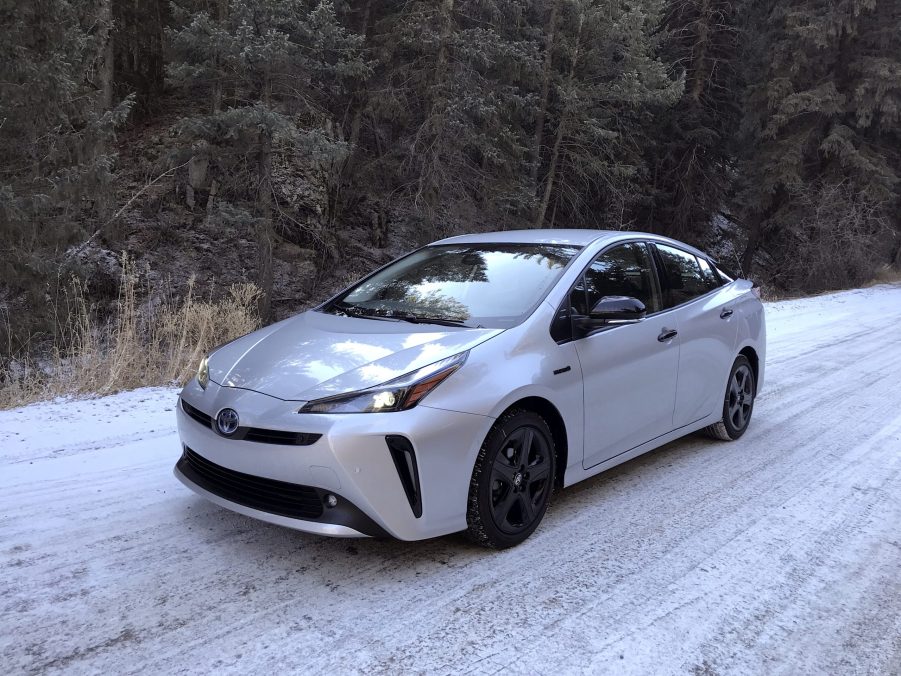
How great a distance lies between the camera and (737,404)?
541 centimetres

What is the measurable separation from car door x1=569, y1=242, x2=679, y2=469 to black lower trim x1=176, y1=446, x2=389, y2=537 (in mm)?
1470

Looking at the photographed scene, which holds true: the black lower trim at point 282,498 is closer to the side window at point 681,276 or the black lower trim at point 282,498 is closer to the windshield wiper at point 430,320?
the windshield wiper at point 430,320

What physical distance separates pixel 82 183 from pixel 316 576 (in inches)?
398

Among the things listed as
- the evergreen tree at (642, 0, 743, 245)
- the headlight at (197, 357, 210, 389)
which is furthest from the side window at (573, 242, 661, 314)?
the evergreen tree at (642, 0, 743, 245)

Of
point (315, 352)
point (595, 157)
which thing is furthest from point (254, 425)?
point (595, 157)

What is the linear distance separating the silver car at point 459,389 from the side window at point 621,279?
0.01 metres

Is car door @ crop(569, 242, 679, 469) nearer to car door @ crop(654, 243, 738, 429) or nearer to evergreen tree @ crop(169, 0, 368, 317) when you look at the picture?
car door @ crop(654, 243, 738, 429)

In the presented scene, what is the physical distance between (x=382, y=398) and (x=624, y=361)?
170cm

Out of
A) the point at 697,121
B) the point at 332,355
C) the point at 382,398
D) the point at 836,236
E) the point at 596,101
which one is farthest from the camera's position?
the point at 697,121

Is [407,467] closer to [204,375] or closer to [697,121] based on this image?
[204,375]

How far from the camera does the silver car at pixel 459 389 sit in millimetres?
3004

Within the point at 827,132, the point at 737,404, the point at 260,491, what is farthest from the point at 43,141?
the point at 827,132

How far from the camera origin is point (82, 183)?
11.0m

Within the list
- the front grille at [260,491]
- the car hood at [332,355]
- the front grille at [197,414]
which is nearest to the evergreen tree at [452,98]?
the car hood at [332,355]
